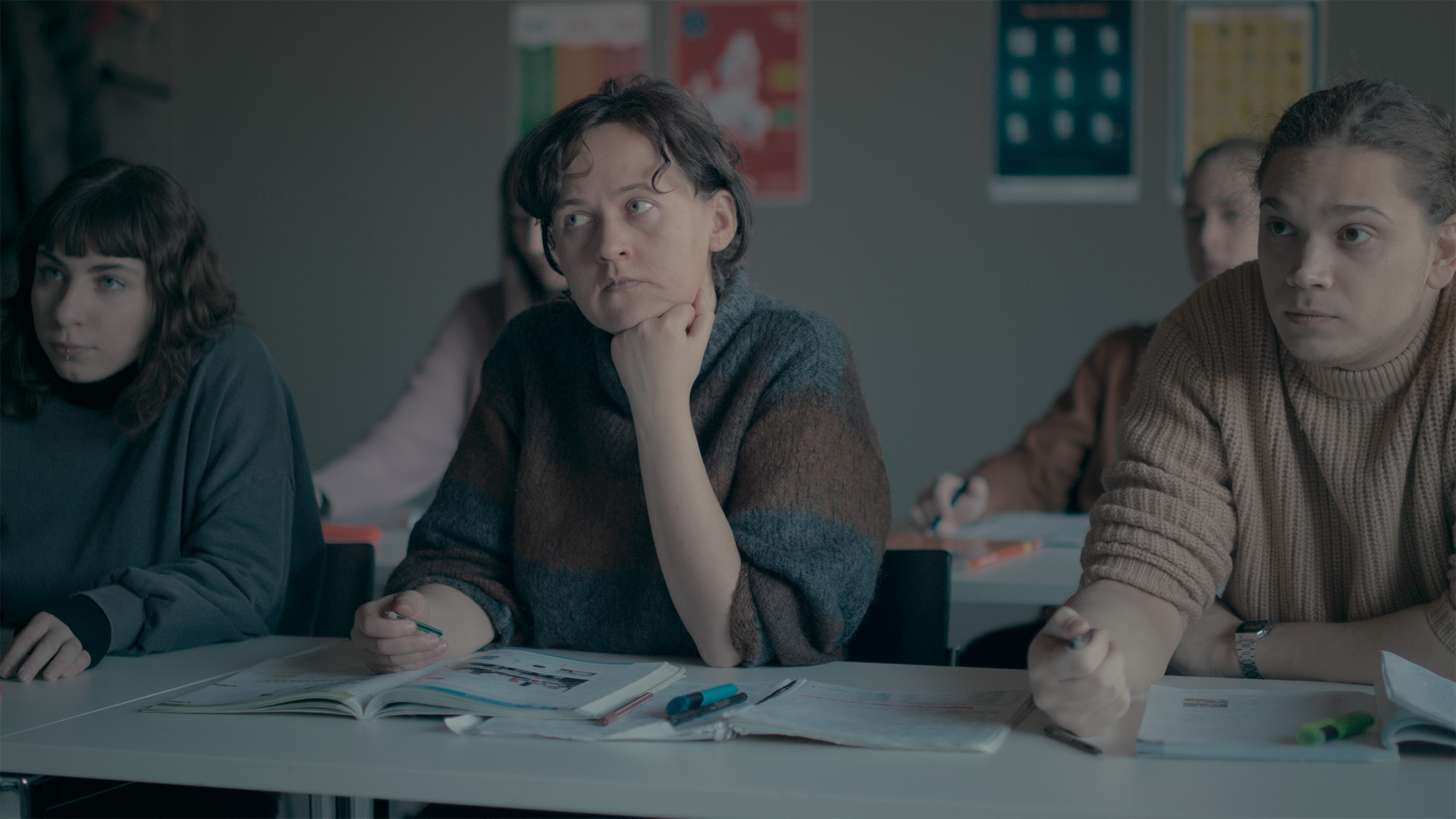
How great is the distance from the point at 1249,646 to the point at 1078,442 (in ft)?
4.42

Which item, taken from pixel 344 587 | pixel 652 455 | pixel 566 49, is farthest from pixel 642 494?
pixel 566 49

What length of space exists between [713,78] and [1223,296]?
2523 millimetres

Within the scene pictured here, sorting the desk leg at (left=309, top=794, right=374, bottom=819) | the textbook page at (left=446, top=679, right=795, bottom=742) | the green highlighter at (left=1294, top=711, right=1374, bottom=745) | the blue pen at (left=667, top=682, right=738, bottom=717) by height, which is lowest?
the desk leg at (left=309, top=794, right=374, bottom=819)

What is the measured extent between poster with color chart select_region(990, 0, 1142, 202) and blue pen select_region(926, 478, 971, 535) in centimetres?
155

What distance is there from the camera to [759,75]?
3502 mm

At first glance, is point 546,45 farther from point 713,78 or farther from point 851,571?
point 851,571

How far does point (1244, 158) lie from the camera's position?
1357 mm

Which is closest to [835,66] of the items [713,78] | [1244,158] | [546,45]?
[713,78]

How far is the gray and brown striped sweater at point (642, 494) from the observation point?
118cm

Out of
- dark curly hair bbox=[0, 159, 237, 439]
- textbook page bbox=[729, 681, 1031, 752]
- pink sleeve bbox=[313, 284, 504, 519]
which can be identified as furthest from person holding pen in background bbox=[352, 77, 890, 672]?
pink sleeve bbox=[313, 284, 504, 519]

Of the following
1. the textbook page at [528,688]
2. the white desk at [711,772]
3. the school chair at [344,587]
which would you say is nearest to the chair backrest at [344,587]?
the school chair at [344,587]

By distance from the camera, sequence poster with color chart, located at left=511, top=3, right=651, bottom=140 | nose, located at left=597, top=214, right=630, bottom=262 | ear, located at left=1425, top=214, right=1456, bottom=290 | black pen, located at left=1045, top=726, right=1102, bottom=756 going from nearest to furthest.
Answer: black pen, located at left=1045, top=726, right=1102, bottom=756, ear, located at left=1425, top=214, right=1456, bottom=290, nose, located at left=597, top=214, right=630, bottom=262, poster with color chart, located at left=511, top=3, right=651, bottom=140

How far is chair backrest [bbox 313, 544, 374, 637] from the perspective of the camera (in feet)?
5.04

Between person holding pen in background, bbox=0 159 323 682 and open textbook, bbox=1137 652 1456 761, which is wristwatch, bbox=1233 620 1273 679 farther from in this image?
person holding pen in background, bbox=0 159 323 682
